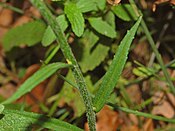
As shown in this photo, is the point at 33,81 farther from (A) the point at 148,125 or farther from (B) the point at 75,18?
(A) the point at 148,125

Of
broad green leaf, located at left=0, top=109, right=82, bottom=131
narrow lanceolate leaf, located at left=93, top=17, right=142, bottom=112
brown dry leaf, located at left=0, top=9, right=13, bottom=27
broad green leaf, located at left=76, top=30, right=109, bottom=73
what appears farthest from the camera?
brown dry leaf, located at left=0, top=9, right=13, bottom=27

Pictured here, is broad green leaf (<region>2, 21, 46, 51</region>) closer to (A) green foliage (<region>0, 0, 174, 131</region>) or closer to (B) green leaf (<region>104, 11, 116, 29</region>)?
(A) green foliage (<region>0, 0, 174, 131</region>)

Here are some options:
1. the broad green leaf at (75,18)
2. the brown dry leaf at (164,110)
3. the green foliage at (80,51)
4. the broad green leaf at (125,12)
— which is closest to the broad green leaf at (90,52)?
the green foliage at (80,51)

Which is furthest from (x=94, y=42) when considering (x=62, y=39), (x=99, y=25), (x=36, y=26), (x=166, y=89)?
(x=62, y=39)

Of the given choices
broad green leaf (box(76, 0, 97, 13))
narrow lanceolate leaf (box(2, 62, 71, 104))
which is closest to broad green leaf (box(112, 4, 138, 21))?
broad green leaf (box(76, 0, 97, 13))

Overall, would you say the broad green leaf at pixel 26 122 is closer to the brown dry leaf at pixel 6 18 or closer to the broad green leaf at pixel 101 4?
the broad green leaf at pixel 101 4

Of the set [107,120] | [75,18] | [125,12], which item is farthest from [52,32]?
[107,120]

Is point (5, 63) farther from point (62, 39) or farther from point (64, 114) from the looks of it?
point (62, 39)
